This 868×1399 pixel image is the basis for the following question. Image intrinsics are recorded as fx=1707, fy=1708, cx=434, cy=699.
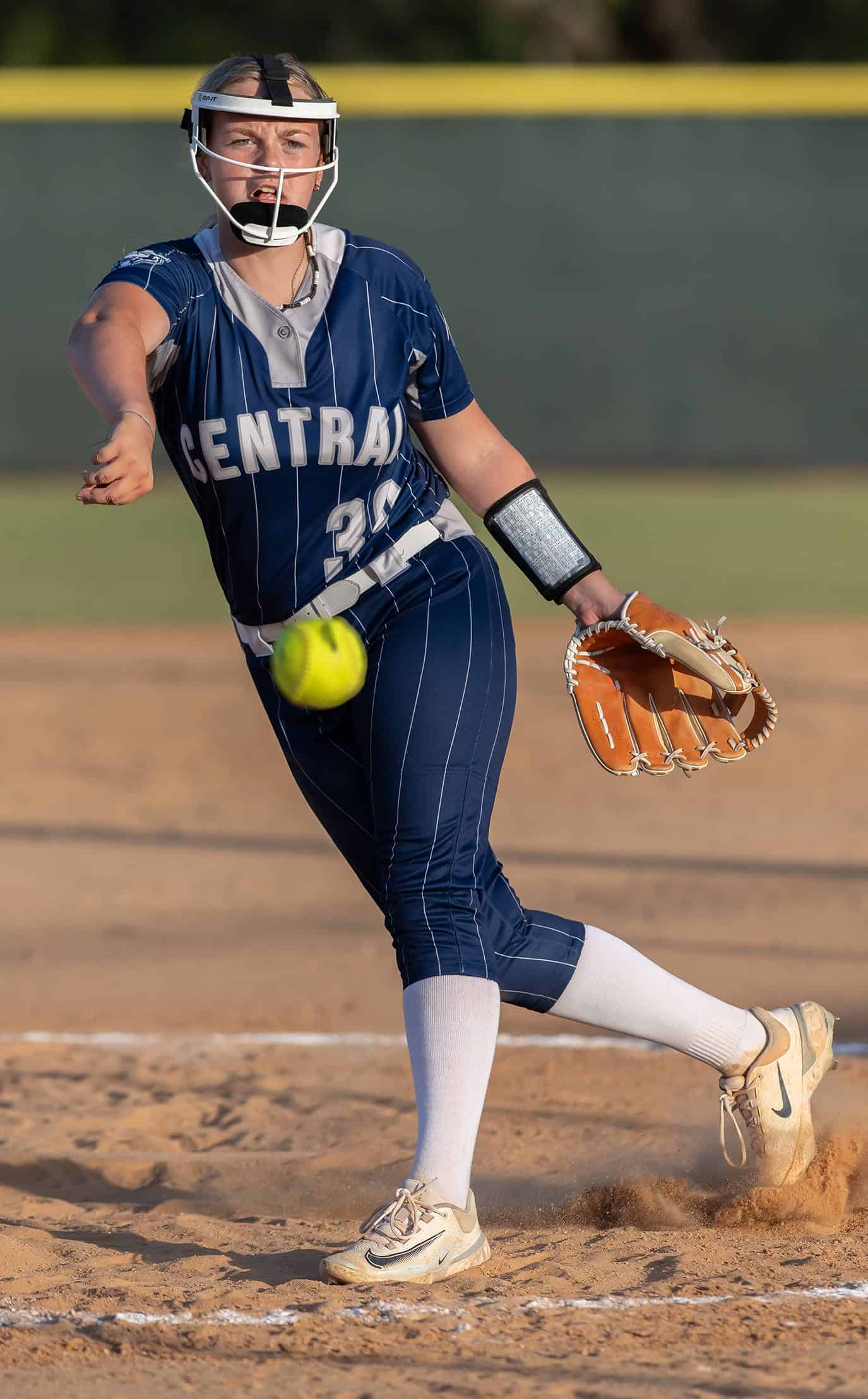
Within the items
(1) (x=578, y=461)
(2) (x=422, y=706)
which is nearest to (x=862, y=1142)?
(2) (x=422, y=706)

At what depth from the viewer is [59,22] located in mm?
23812

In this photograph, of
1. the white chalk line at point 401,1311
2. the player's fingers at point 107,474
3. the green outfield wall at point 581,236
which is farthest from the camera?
the green outfield wall at point 581,236

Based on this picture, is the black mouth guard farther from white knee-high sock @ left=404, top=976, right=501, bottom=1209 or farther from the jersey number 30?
white knee-high sock @ left=404, top=976, right=501, bottom=1209

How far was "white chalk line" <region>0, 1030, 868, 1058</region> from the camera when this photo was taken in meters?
4.23

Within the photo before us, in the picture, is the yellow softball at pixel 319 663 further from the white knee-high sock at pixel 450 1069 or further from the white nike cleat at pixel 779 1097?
the white nike cleat at pixel 779 1097

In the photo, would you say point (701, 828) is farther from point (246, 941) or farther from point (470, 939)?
point (470, 939)

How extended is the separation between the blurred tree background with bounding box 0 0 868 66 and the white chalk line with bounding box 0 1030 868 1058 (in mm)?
21147

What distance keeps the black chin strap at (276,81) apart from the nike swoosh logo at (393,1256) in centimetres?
182

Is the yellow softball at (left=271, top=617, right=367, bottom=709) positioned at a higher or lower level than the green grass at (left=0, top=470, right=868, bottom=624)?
lower

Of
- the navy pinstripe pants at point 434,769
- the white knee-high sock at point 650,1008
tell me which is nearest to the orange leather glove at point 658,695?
the navy pinstripe pants at point 434,769

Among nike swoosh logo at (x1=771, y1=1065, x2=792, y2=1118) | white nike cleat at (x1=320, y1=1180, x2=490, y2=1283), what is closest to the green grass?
nike swoosh logo at (x1=771, y1=1065, x2=792, y2=1118)

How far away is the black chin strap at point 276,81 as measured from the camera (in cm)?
276

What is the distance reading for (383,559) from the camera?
2.81 m

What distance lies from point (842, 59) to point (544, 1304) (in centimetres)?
2450
